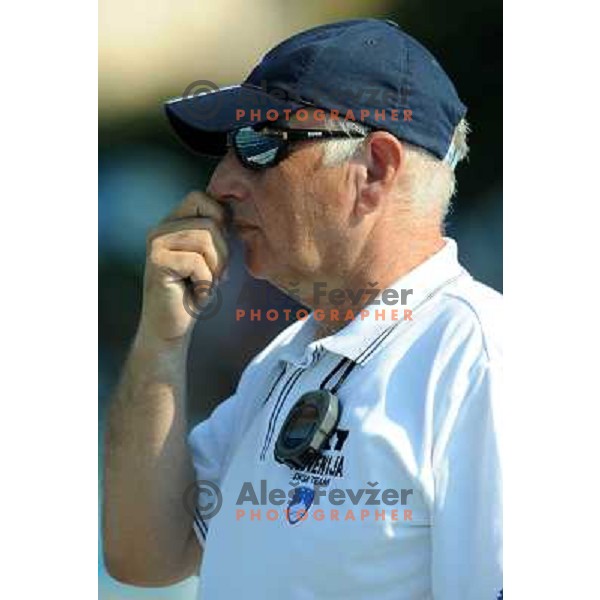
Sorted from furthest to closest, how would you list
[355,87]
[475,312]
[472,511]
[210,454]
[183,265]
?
[210,454] → [183,265] → [355,87] → [475,312] → [472,511]

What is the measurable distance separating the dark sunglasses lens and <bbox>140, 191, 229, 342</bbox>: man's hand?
0.10m

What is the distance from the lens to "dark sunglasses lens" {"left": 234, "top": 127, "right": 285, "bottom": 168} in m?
1.44

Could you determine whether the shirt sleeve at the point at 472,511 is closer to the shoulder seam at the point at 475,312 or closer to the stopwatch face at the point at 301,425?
the shoulder seam at the point at 475,312

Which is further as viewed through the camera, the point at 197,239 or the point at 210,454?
the point at 210,454

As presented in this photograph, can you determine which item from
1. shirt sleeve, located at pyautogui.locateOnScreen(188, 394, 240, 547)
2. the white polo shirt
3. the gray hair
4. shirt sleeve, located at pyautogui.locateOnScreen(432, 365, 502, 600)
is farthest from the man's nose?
shirt sleeve, located at pyautogui.locateOnScreen(432, 365, 502, 600)

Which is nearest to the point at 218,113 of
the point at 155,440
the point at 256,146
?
the point at 256,146

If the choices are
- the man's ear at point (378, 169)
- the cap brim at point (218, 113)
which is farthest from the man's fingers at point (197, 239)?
the man's ear at point (378, 169)

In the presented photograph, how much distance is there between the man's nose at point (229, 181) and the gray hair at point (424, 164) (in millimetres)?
122

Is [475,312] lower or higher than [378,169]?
lower

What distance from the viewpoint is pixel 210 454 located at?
1643mm

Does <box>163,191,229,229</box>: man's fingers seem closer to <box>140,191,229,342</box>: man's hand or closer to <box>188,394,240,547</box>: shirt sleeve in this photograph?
<box>140,191,229,342</box>: man's hand

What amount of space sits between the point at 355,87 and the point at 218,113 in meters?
0.19

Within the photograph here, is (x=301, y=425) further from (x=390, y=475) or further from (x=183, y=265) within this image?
(x=183, y=265)

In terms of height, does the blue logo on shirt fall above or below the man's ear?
below
